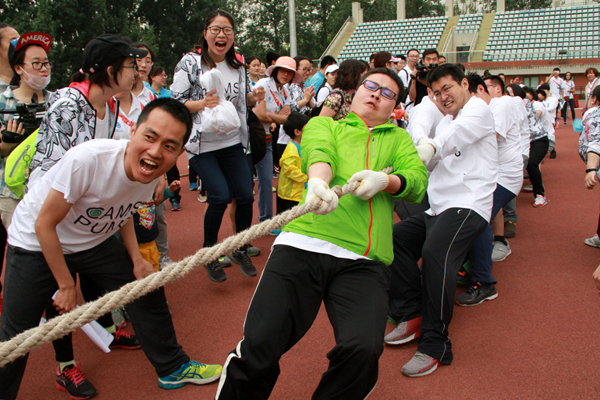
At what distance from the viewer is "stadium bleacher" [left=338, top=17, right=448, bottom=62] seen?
104ft

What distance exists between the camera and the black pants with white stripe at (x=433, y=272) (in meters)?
2.78

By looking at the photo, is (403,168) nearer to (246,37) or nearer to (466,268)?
(466,268)

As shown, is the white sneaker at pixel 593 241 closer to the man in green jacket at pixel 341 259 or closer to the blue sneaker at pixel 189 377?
the man in green jacket at pixel 341 259

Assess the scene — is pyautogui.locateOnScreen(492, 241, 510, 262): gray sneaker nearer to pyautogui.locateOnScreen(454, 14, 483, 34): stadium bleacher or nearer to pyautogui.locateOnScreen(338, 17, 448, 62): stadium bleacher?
pyautogui.locateOnScreen(338, 17, 448, 62): stadium bleacher

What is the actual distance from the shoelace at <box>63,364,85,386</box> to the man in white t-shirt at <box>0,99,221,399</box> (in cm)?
45

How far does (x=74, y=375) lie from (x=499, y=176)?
3.68 m

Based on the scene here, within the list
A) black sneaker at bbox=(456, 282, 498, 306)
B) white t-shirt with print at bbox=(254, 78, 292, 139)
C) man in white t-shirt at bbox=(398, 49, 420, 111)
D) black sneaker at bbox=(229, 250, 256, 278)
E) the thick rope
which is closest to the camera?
the thick rope

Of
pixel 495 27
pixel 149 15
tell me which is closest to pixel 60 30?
pixel 149 15

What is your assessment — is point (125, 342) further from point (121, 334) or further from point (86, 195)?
point (86, 195)

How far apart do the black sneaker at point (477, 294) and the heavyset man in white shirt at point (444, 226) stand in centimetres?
58

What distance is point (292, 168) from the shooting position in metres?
4.63

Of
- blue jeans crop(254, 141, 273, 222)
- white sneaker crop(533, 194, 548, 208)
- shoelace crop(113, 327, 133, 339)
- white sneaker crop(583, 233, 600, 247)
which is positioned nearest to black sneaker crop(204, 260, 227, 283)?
shoelace crop(113, 327, 133, 339)

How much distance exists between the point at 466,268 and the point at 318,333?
5.14 feet

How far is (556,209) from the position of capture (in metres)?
5.90
